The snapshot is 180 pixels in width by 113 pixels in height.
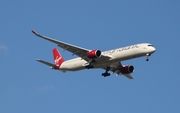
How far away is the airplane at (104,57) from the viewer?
75.5 metres

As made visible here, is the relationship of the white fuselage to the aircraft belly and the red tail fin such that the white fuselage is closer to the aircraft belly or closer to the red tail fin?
the aircraft belly

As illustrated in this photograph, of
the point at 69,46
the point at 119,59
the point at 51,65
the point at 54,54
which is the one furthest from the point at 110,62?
the point at 54,54

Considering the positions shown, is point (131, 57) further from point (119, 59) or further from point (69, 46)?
point (69, 46)

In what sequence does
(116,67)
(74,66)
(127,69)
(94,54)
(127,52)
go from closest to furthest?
(127,52) → (94,54) → (74,66) → (116,67) → (127,69)

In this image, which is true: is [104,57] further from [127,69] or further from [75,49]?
[127,69]

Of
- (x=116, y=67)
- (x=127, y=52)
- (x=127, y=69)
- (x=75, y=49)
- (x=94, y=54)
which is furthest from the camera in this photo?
(x=127, y=69)

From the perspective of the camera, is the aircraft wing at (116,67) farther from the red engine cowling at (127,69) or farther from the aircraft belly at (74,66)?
the aircraft belly at (74,66)

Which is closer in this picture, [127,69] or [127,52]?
[127,52]

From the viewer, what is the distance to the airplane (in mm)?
75500

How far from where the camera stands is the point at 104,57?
77.2 m

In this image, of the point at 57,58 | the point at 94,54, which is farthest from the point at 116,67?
the point at 57,58

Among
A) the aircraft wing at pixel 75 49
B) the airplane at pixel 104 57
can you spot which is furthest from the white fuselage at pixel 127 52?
the aircraft wing at pixel 75 49

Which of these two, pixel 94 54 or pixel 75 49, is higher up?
pixel 75 49

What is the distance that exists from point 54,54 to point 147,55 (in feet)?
80.4
